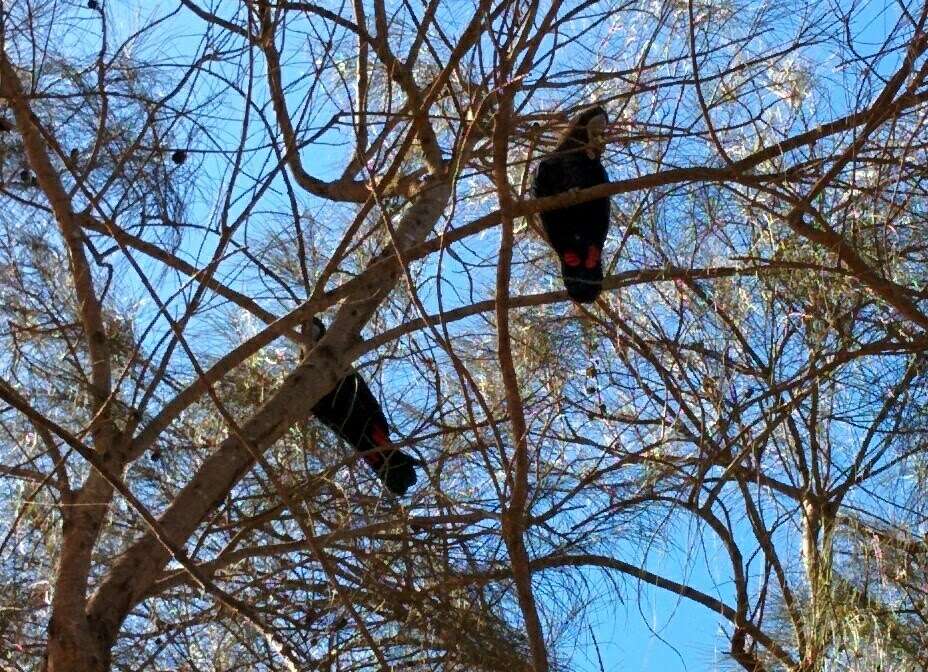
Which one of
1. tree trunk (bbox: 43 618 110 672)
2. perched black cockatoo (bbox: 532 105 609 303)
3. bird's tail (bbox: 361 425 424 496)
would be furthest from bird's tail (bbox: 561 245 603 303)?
tree trunk (bbox: 43 618 110 672)

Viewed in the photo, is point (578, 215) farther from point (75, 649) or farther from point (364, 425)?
point (75, 649)

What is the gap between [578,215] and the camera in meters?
2.43

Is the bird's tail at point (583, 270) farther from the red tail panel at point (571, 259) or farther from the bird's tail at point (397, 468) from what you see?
the bird's tail at point (397, 468)

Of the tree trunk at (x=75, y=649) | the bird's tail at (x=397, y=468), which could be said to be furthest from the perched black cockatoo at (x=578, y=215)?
the tree trunk at (x=75, y=649)

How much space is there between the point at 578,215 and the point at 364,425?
0.68 meters

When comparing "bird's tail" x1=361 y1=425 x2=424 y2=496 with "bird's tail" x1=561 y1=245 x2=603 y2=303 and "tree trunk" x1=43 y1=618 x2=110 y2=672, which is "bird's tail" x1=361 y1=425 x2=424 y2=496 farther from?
"tree trunk" x1=43 y1=618 x2=110 y2=672

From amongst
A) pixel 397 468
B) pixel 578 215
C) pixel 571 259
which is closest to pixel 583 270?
pixel 571 259

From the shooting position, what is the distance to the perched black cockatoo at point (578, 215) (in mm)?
2189

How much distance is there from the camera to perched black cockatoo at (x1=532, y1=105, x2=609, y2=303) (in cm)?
219

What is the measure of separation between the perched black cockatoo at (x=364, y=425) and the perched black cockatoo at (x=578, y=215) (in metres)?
0.51

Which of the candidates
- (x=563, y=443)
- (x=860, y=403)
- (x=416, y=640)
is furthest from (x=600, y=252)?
(x=416, y=640)

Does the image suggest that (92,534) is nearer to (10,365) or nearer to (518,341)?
(10,365)

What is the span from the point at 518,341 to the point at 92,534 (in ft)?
3.04

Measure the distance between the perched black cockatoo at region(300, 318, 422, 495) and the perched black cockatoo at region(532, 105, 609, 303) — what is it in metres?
0.51
